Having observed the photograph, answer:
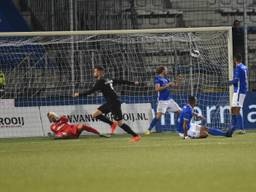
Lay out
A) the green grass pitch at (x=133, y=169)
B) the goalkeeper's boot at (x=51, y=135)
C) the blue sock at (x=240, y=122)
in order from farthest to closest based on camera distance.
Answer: the goalkeeper's boot at (x=51, y=135) < the blue sock at (x=240, y=122) < the green grass pitch at (x=133, y=169)

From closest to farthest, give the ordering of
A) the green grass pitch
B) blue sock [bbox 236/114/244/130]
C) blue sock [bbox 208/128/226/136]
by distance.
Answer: the green grass pitch < blue sock [bbox 208/128/226/136] < blue sock [bbox 236/114/244/130]

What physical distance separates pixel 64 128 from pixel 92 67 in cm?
280

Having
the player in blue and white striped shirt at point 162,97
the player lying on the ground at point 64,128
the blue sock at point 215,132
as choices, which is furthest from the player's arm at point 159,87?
the blue sock at point 215,132

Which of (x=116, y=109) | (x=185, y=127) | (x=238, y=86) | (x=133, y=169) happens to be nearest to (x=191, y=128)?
(x=185, y=127)

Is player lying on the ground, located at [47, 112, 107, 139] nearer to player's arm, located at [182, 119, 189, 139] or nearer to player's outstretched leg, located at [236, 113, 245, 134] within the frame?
player's arm, located at [182, 119, 189, 139]

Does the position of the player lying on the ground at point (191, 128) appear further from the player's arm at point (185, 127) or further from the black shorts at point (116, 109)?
the black shorts at point (116, 109)

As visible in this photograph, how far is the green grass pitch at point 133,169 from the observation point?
7.28 meters

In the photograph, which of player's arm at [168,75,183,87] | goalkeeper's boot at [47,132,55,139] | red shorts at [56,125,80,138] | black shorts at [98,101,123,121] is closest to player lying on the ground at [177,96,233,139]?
black shorts at [98,101,123,121]

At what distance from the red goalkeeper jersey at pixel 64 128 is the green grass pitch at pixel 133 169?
4567mm

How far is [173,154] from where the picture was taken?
11.3 meters

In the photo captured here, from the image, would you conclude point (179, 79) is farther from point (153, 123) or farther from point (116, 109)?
point (116, 109)

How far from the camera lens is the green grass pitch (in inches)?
287

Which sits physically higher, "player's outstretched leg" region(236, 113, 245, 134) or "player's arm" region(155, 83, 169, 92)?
"player's arm" region(155, 83, 169, 92)

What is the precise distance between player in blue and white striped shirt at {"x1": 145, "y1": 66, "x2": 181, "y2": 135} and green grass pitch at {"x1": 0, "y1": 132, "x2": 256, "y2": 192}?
5.46 m
